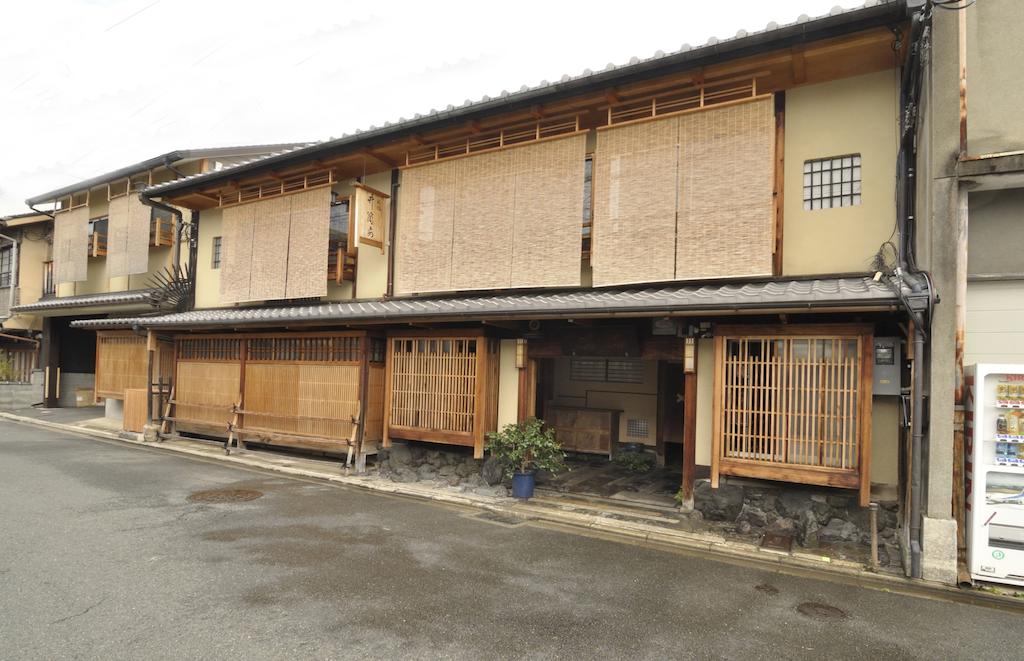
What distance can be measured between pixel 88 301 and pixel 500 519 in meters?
18.8

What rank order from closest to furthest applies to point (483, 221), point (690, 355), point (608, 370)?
point (690, 355) < point (483, 221) < point (608, 370)

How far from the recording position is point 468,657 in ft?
14.5

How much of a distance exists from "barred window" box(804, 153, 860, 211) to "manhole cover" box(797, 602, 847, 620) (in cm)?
560

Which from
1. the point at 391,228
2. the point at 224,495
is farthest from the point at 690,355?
the point at 224,495

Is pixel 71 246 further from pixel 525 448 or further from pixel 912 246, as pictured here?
pixel 912 246

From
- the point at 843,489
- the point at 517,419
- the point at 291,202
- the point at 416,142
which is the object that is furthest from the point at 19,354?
the point at 843,489

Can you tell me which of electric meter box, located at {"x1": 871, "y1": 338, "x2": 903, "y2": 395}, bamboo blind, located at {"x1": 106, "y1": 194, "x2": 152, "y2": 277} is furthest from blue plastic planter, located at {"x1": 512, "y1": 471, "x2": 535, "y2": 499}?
bamboo blind, located at {"x1": 106, "y1": 194, "x2": 152, "y2": 277}

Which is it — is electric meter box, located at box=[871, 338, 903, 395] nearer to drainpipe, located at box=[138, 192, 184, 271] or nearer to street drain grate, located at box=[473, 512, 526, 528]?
street drain grate, located at box=[473, 512, 526, 528]

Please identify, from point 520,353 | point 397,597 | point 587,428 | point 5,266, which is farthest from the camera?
point 5,266

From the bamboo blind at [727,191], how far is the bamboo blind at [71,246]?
875 inches

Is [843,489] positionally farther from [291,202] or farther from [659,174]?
[291,202]

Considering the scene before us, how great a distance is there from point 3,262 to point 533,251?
88.4 feet

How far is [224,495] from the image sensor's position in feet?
31.9

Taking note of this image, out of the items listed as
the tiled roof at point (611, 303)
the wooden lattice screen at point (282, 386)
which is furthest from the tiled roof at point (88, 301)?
the tiled roof at point (611, 303)
